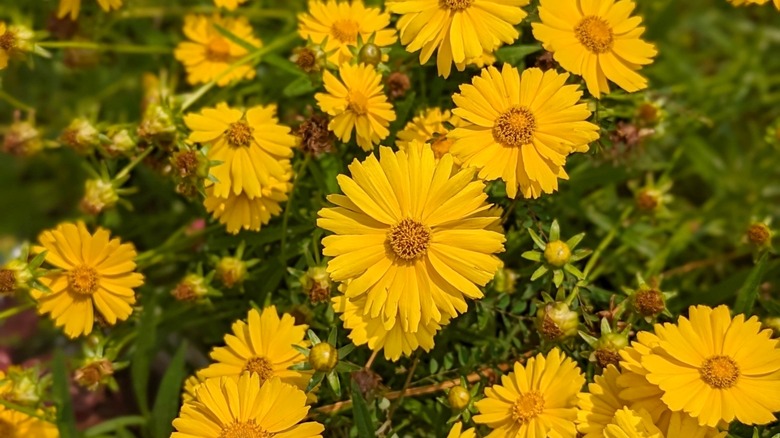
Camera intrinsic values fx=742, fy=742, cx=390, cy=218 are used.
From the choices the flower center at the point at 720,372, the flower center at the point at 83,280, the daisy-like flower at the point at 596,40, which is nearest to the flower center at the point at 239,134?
the flower center at the point at 83,280

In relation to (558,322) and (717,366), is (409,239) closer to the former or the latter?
(558,322)

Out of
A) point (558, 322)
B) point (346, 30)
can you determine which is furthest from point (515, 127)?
point (346, 30)

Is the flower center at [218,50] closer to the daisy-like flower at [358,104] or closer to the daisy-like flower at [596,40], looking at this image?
the daisy-like flower at [358,104]

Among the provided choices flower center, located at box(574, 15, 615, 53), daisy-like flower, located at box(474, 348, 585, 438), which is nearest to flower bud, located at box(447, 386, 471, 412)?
daisy-like flower, located at box(474, 348, 585, 438)

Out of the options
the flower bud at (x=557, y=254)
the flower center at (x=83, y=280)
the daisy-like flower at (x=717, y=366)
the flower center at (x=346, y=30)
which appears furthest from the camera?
the flower center at (x=346, y=30)

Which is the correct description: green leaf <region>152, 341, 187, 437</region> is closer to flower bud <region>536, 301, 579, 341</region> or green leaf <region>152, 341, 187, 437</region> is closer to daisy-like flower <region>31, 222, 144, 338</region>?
daisy-like flower <region>31, 222, 144, 338</region>

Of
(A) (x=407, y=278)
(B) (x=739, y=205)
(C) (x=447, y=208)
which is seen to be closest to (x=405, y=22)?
(C) (x=447, y=208)

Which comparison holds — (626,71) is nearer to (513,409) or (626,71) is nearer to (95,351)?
(513,409)
